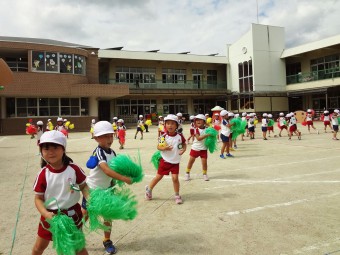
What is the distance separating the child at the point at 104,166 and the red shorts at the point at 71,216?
39cm

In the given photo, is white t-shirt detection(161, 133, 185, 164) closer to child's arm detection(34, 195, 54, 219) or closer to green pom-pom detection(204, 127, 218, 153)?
green pom-pom detection(204, 127, 218, 153)

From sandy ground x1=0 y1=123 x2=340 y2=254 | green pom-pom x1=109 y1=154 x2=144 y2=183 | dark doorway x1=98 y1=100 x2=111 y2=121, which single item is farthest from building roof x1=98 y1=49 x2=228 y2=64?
green pom-pom x1=109 y1=154 x2=144 y2=183

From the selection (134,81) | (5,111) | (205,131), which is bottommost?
(205,131)

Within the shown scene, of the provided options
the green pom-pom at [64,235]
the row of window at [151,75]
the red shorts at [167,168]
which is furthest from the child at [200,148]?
the row of window at [151,75]

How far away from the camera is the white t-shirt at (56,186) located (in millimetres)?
2648

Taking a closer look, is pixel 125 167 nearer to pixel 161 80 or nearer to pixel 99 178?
pixel 99 178

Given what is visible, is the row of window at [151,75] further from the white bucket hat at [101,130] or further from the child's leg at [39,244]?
the child's leg at [39,244]

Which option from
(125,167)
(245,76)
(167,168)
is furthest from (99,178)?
(245,76)

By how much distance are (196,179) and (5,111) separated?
23310mm

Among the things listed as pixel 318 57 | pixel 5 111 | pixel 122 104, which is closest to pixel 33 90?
pixel 5 111

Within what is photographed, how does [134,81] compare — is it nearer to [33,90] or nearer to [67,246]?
[33,90]

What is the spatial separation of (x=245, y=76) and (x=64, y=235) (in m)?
36.3

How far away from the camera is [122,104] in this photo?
35875mm

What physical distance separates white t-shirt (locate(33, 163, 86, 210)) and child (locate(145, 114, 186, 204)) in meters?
2.45
